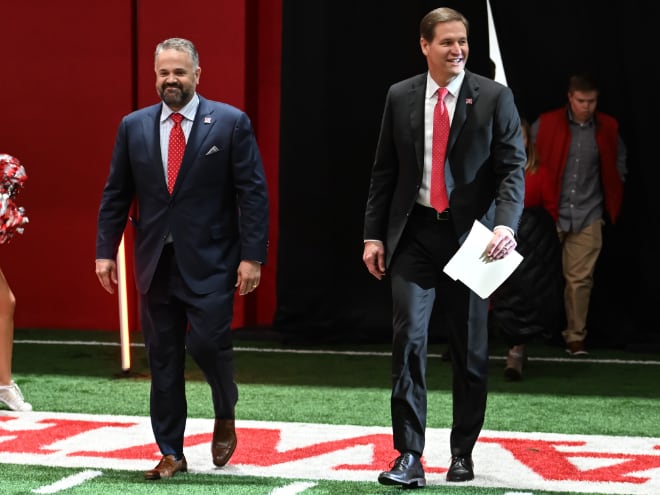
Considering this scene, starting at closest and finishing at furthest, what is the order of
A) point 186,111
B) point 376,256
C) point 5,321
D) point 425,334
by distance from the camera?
point 425,334, point 376,256, point 186,111, point 5,321

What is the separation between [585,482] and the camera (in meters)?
5.12

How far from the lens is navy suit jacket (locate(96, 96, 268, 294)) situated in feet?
17.2

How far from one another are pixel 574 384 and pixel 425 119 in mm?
3208

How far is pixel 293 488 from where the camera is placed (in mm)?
4984

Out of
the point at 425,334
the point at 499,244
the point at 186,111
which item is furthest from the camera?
the point at 186,111

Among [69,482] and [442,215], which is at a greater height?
[442,215]

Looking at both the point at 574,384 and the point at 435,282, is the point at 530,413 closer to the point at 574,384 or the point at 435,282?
the point at 574,384

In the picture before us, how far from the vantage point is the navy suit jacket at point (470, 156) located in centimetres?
502

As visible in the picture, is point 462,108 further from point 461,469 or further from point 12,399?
point 12,399

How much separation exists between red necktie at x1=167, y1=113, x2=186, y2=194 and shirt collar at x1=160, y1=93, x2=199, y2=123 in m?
0.02

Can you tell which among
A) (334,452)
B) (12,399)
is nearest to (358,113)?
(12,399)

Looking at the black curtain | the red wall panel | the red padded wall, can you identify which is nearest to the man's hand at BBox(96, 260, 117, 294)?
the black curtain

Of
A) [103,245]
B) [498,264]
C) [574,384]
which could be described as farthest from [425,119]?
[574,384]

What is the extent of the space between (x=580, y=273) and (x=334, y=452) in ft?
12.6
